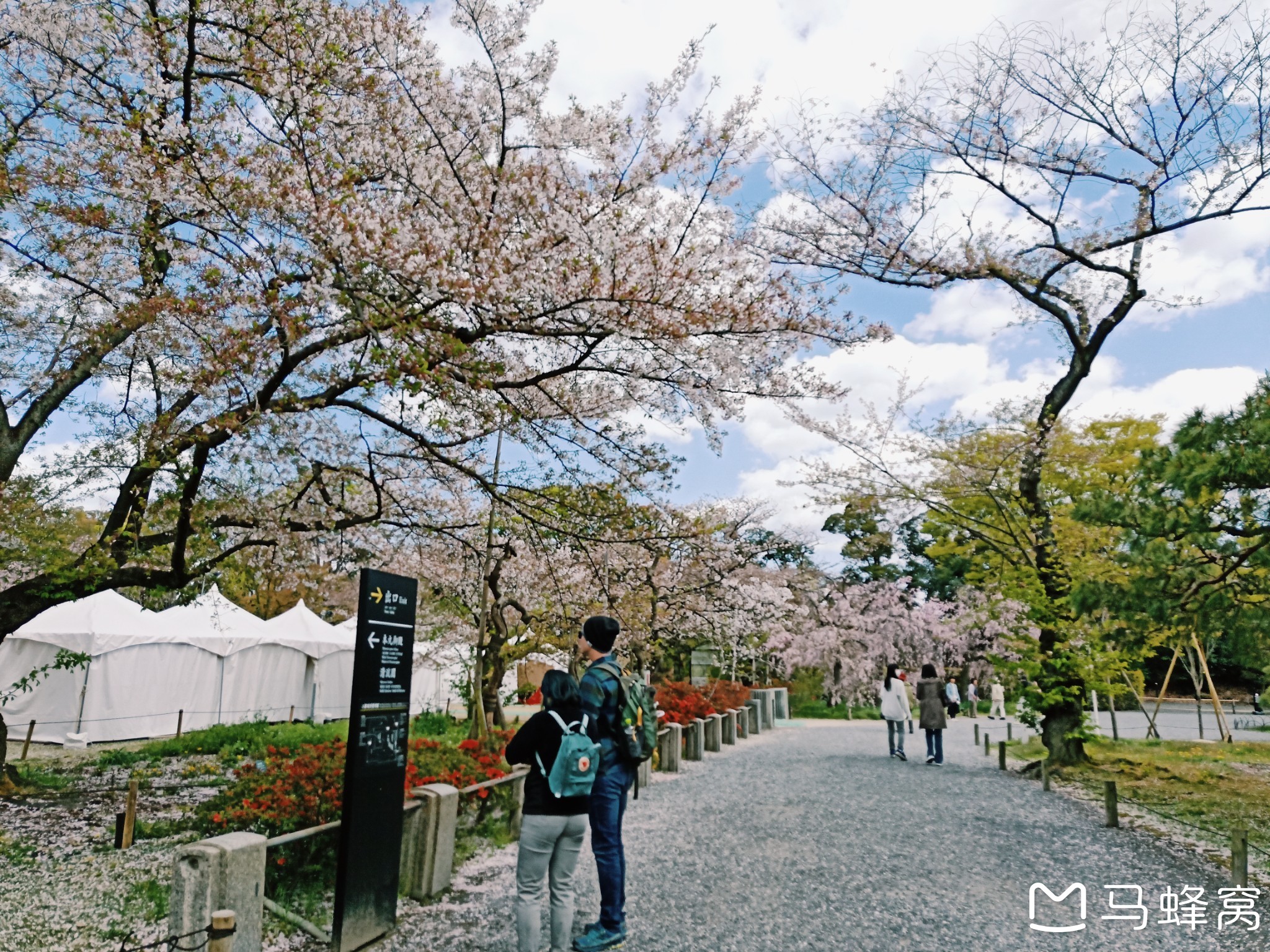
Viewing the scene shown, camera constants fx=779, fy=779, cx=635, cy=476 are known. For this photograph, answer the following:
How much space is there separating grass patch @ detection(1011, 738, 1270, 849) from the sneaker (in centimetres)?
571

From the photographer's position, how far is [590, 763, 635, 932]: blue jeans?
182 inches

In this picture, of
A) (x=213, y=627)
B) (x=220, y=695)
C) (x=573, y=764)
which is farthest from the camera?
(x=220, y=695)

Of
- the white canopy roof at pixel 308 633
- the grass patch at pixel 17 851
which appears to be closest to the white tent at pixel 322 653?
the white canopy roof at pixel 308 633

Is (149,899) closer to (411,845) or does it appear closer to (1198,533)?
(411,845)

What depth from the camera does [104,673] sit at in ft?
48.1

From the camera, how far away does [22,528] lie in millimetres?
8227

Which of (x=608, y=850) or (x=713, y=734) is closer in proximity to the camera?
(x=608, y=850)

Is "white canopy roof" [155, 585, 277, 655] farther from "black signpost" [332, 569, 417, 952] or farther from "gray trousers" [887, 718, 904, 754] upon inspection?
"gray trousers" [887, 718, 904, 754]

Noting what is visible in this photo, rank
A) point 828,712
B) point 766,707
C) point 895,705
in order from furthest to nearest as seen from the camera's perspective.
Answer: point 828,712, point 766,707, point 895,705

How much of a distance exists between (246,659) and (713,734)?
10.7m

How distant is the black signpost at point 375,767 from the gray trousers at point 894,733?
1084 cm

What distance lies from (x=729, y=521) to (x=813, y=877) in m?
14.6

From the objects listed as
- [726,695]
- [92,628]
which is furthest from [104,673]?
[726,695]

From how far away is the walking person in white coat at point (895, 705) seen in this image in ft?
42.8
